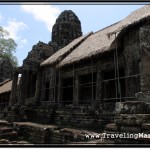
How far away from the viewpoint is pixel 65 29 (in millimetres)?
26344

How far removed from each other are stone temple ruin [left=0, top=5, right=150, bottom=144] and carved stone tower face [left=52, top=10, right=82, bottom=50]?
5.25 meters

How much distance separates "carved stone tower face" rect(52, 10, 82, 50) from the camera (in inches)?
1011

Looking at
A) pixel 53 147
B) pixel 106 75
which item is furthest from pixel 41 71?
pixel 53 147

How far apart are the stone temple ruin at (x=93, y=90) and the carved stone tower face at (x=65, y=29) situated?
207 inches

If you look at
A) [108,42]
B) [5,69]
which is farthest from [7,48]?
[108,42]

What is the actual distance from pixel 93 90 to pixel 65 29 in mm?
14055

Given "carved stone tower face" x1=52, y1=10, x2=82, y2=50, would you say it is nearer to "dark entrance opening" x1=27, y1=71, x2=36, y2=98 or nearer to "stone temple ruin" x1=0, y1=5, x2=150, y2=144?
"stone temple ruin" x1=0, y1=5, x2=150, y2=144

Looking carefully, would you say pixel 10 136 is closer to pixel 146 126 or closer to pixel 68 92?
pixel 68 92

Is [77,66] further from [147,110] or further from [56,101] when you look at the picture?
[147,110]

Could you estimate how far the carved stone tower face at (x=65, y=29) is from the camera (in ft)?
84.3

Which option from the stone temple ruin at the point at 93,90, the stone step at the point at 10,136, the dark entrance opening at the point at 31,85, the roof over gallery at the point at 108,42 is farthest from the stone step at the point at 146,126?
the dark entrance opening at the point at 31,85

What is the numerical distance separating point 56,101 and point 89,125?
5607mm

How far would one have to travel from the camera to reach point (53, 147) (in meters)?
4.41

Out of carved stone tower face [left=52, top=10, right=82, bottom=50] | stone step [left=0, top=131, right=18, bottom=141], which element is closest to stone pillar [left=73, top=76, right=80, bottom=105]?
stone step [left=0, top=131, right=18, bottom=141]
